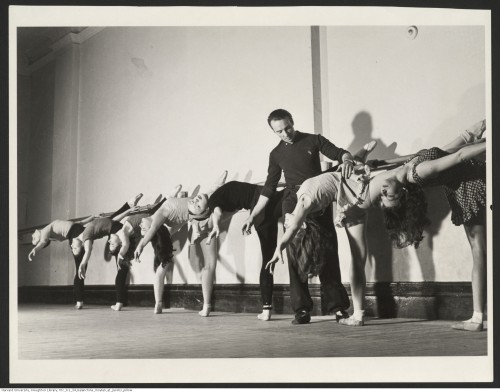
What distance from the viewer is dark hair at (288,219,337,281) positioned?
3.65 meters

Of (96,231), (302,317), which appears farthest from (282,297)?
(96,231)

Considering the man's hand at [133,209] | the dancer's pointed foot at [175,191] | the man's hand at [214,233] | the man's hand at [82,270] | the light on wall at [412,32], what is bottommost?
the man's hand at [82,270]

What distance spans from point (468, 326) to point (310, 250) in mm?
897

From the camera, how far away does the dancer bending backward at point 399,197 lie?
3.32 metres

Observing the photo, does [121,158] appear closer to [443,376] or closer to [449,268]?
[449,268]

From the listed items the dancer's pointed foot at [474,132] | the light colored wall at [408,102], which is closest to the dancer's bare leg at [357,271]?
the light colored wall at [408,102]

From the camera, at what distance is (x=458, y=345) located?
9.75ft

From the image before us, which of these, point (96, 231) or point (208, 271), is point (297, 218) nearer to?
point (208, 271)

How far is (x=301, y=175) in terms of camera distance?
12.4ft

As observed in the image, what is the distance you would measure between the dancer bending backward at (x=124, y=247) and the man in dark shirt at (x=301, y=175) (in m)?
1.29

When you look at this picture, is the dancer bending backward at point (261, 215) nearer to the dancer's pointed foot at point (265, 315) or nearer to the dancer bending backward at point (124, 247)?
the dancer's pointed foot at point (265, 315)

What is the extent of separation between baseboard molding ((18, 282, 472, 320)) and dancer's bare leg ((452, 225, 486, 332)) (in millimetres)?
195

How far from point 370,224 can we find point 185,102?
169cm

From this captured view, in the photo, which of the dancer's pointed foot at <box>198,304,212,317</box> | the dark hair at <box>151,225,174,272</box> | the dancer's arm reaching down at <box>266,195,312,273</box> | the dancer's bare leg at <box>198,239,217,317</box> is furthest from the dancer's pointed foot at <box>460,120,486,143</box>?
the dark hair at <box>151,225,174,272</box>
